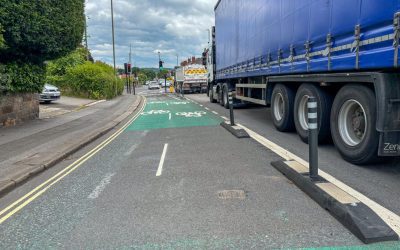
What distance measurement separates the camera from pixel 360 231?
4012 mm

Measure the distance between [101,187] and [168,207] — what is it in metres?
1.63

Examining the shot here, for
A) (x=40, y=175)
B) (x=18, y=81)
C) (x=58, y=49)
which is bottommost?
(x=40, y=175)

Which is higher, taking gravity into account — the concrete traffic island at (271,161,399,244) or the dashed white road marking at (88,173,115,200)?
the concrete traffic island at (271,161,399,244)

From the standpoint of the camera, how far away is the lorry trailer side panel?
5.80 meters

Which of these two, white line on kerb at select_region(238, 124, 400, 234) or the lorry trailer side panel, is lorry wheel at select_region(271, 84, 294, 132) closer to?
the lorry trailer side panel

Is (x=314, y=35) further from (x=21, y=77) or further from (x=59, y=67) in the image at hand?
(x=59, y=67)

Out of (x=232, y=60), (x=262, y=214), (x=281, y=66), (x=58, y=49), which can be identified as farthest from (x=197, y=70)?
(x=262, y=214)

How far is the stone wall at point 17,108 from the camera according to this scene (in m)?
14.0

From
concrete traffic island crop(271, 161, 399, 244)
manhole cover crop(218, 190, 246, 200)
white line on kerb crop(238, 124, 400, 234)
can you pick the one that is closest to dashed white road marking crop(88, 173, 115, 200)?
manhole cover crop(218, 190, 246, 200)

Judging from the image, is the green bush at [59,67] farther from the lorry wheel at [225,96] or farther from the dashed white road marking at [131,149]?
the dashed white road marking at [131,149]

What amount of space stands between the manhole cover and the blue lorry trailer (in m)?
2.15

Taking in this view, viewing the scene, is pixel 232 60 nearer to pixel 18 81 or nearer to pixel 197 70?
pixel 18 81

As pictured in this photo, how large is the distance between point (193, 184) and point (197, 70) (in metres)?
38.2

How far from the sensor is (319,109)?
8156 mm
